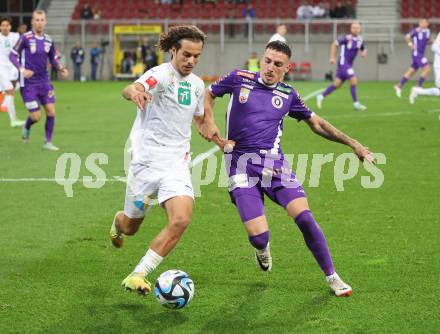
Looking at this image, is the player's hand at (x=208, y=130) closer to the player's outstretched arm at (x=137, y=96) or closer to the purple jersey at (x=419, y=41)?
the player's outstretched arm at (x=137, y=96)

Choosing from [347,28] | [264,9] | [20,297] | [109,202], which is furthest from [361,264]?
[264,9]

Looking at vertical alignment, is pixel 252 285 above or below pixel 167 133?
below

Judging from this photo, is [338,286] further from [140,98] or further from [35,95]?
[35,95]

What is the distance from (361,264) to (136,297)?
7.32ft

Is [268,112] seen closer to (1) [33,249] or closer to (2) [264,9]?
A: (1) [33,249]

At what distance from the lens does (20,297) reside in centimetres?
709

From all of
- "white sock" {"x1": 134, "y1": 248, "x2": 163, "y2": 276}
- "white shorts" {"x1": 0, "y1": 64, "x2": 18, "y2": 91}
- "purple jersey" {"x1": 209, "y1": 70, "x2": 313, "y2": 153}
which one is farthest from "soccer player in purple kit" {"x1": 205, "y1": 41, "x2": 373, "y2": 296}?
"white shorts" {"x1": 0, "y1": 64, "x2": 18, "y2": 91}

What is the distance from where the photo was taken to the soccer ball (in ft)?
21.4

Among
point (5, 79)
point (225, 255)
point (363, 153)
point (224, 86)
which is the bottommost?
point (225, 255)

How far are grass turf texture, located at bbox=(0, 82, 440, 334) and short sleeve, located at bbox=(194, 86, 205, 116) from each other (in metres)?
1.43

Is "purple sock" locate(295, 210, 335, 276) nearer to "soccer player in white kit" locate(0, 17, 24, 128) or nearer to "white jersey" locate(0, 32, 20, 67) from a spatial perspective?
"soccer player in white kit" locate(0, 17, 24, 128)

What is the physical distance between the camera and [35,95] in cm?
1681

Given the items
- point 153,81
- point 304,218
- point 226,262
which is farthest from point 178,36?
point 226,262

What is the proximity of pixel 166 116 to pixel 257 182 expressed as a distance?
101cm
